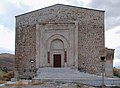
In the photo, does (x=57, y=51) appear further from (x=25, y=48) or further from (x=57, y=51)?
(x=25, y=48)

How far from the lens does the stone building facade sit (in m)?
29.4

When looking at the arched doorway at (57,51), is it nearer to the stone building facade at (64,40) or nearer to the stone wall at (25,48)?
the stone building facade at (64,40)

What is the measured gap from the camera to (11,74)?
32.8 m

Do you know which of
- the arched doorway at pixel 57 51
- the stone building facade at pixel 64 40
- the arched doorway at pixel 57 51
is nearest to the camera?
the stone building facade at pixel 64 40

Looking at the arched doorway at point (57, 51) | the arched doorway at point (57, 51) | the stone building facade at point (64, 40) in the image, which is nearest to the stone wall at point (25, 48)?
the stone building facade at point (64, 40)

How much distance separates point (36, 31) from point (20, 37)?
2.16 m

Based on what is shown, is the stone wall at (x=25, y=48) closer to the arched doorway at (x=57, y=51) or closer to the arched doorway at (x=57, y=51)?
the arched doorway at (x=57, y=51)

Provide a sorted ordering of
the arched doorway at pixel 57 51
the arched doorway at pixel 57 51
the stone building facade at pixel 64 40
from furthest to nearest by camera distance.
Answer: the arched doorway at pixel 57 51
the arched doorway at pixel 57 51
the stone building facade at pixel 64 40

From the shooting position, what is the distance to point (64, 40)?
97.4ft

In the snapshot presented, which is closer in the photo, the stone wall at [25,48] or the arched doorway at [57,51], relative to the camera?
the arched doorway at [57,51]

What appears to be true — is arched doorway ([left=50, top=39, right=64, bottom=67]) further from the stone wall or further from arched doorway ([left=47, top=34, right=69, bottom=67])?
the stone wall

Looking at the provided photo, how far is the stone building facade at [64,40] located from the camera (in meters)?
29.4

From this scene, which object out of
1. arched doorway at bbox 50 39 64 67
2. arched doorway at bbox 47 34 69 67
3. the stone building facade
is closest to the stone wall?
the stone building facade

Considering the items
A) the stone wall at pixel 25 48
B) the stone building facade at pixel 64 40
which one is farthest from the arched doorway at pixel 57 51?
the stone wall at pixel 25 48
